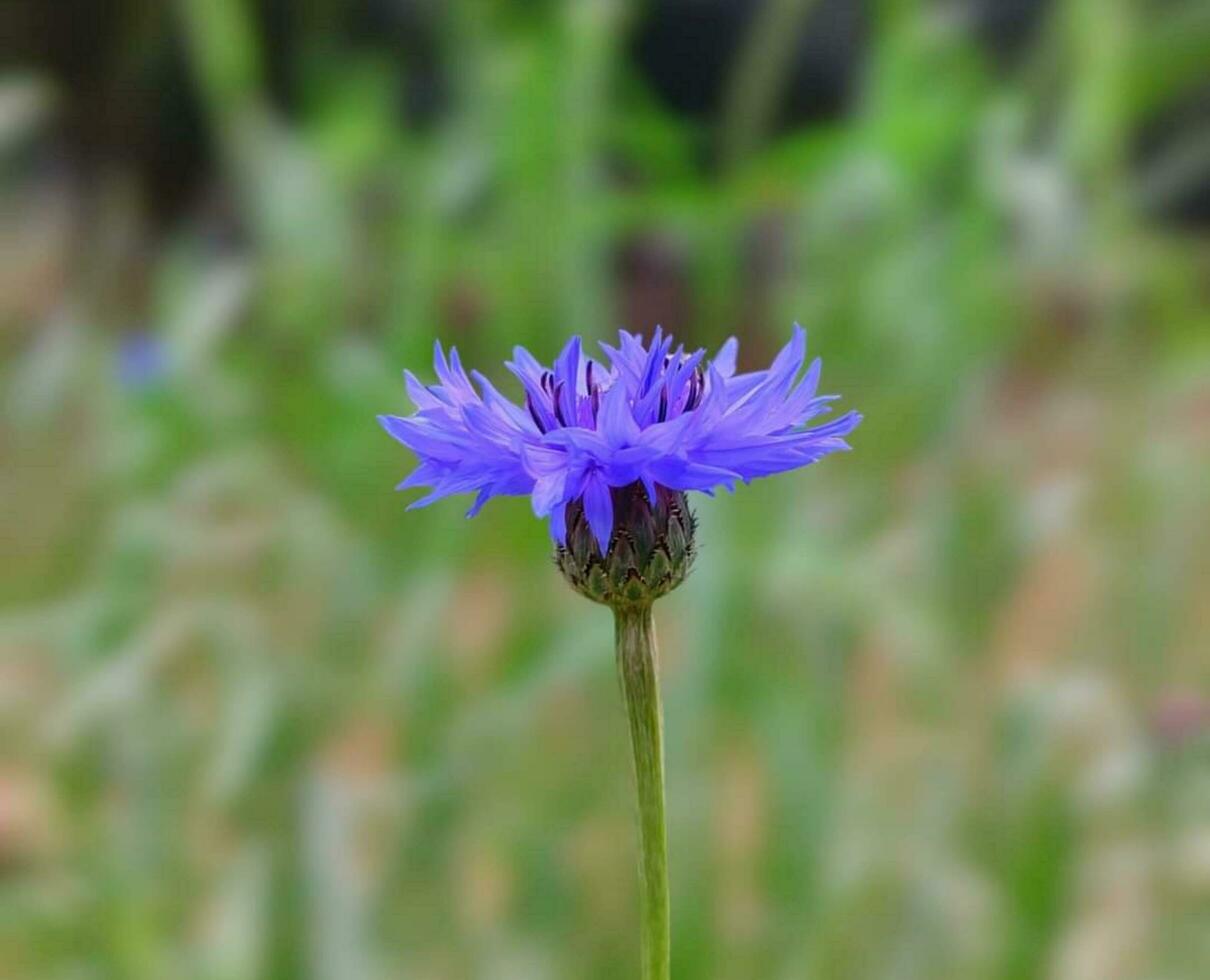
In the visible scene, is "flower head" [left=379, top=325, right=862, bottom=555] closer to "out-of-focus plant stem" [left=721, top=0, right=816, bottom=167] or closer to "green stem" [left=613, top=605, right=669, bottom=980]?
"green stem" [left=613, top=605, right=669, bottom=980]

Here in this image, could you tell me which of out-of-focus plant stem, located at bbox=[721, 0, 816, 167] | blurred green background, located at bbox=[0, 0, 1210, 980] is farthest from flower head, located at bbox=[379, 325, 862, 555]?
out-of-focus plant stem, located at bbox=[721, 0, 816, 167]

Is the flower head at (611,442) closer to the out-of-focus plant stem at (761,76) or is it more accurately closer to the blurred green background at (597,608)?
the blurred green background at (597,608)

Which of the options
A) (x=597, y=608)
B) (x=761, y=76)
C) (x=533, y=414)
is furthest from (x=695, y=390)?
(x=761, y=76)

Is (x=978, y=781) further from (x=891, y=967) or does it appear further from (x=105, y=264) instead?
(x=105, y=264)

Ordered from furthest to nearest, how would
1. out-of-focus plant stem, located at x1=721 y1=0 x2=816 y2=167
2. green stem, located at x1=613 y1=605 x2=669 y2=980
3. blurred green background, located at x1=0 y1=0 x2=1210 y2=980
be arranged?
out-of-focus plant stem, located at x1=721 y1=0 x2=816 y2=167 < blurred green background, located at x1=0 y1=0 x2=1210 y2=980 < green stem, located at x1=613 y1=605 x2=669 y2=980

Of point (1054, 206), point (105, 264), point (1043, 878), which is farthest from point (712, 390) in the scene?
point (105, 264)

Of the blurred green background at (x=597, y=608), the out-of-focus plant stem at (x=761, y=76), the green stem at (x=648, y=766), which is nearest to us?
the green stem at (x=648, y=766)

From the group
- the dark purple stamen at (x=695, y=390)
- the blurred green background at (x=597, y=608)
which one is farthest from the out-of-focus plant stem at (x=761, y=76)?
the dark purple stamen at (x=695, y=390)
